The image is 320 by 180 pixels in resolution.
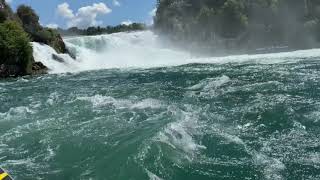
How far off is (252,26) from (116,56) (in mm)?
36588

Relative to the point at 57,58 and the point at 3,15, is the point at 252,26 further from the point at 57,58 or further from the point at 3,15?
the point at 3,15

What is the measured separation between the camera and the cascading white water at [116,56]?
48.9 meters

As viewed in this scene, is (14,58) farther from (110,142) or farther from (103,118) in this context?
(110,142)

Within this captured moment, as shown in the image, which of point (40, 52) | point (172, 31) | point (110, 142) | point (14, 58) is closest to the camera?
point (110, 142)

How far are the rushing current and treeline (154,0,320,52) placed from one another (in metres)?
55.6

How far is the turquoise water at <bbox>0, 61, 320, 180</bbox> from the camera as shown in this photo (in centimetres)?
1358

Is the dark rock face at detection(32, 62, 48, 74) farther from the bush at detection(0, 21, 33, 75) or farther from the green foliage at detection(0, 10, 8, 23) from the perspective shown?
the green foliage at detection(0, 10, 8, 23)

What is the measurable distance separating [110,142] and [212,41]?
80224mm

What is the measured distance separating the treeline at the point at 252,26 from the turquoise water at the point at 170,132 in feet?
187

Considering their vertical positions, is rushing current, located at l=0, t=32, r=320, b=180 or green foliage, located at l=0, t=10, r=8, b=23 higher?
green foliage, located at l=0, t=10, r=8, b=23

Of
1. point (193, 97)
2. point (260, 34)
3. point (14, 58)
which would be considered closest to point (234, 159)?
point (193, 97)

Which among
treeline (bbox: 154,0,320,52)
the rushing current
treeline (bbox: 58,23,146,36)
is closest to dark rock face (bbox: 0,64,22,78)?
the rushing current

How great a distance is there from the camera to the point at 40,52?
50.8 meters

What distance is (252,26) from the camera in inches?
3644
